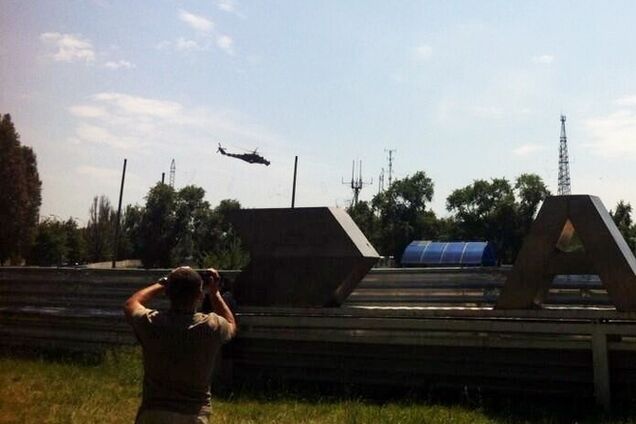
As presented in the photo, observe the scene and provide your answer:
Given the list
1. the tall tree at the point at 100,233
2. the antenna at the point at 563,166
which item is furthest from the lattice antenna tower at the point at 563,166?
the tall tree at the point at 100,233

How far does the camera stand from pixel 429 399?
851 centimetres

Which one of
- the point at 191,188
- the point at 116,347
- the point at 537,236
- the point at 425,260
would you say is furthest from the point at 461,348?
the point at 191,188

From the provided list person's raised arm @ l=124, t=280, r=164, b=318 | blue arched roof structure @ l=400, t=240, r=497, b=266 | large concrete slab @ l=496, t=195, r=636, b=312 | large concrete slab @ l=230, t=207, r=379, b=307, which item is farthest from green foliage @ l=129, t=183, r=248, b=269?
person's raised arm @ l=124, t=280, r=164, b=318

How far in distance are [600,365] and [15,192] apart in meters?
22.8

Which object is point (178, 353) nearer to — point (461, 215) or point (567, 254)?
point (567, 254)

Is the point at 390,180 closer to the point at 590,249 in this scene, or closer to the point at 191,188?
the point at 191,188

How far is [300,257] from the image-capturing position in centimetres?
1006

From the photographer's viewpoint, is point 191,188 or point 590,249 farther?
point 191,188

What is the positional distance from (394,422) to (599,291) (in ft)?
10.9

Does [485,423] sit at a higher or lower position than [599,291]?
lower

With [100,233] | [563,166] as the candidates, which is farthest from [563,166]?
[100,233]

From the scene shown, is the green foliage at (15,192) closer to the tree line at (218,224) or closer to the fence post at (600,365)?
the tree line at (218,224)

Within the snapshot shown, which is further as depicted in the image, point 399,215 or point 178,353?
point 399,215

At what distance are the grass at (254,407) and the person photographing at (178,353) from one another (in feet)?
12.7
